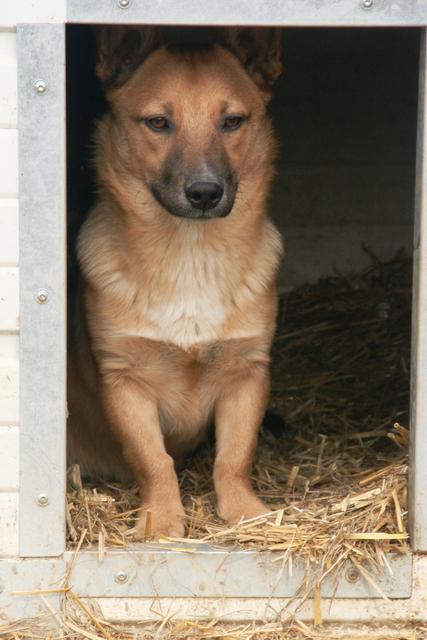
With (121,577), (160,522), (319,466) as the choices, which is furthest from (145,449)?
(319,466)

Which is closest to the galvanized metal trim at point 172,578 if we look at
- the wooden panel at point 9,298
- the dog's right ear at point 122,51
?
the wooden panel at point 9,298

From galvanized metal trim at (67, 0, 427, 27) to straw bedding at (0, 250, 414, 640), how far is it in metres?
1.41

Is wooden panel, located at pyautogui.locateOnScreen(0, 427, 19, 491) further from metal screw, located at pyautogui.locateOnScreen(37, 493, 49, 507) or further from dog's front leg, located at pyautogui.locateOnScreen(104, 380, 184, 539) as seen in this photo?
dog's front leg, located at pyautogui.locateOnScreen(104, 380, 184, 539)

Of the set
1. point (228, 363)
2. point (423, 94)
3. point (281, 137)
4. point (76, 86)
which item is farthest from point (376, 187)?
point (423, 94)

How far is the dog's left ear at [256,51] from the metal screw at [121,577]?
1.91 m

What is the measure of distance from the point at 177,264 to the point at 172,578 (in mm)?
1200

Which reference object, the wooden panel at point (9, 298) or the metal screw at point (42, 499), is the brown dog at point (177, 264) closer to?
the metal screw at point (42, 499)

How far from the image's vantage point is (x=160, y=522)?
3.96 m

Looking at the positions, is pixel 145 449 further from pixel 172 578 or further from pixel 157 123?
pixel 157 123

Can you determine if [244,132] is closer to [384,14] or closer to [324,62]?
[384,14]

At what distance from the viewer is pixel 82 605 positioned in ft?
11.9

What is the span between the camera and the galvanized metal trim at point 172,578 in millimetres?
3635

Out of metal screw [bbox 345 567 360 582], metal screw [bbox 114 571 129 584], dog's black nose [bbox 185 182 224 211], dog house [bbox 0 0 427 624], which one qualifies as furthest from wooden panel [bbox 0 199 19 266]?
metal screw [bbox 345 567 360 582]

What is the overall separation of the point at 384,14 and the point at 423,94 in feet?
0.92
